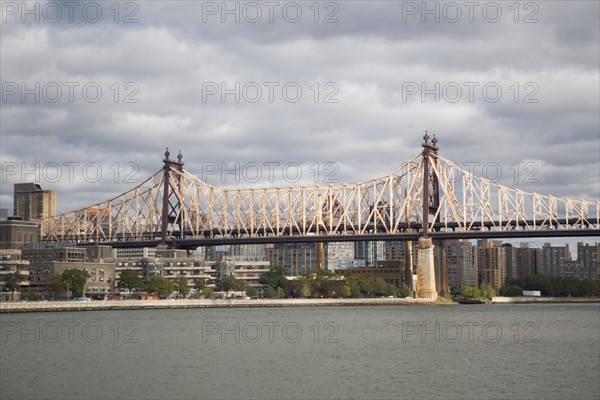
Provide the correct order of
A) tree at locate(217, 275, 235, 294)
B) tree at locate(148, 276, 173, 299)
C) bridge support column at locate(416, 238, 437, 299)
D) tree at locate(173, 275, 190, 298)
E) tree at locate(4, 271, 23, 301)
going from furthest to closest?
tree at locate(217, 275, 235, 294) < tree at locate(173, 275, 190, 298) < bridge support column at locate(416, 238, 437, 299) < tree at locate(148, 276, 173, 299) < tree at locate(4, 271, 23, 301)

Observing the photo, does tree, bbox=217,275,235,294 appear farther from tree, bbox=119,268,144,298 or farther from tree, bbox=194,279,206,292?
tree, bbox=119,268,144,298

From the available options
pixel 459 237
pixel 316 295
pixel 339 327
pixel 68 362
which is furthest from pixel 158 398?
pixel 316 295

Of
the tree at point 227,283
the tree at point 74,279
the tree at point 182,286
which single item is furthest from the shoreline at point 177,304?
the tree at point 227,283

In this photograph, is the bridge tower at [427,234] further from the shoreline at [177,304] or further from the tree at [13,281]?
the tree at [13,281]

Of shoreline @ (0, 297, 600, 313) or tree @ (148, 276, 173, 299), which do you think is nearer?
shoreline @ (0, 297, 600, 313)

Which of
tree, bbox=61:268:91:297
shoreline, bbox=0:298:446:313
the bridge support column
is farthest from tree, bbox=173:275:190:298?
the bridge support column

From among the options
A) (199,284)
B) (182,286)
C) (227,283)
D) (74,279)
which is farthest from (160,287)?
(227,283)

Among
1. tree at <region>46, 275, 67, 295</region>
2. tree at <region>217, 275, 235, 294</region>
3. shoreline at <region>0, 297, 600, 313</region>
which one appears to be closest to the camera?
shoreline at <region>0, 297, 600, 313</region>

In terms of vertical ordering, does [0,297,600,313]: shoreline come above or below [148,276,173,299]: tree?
below
